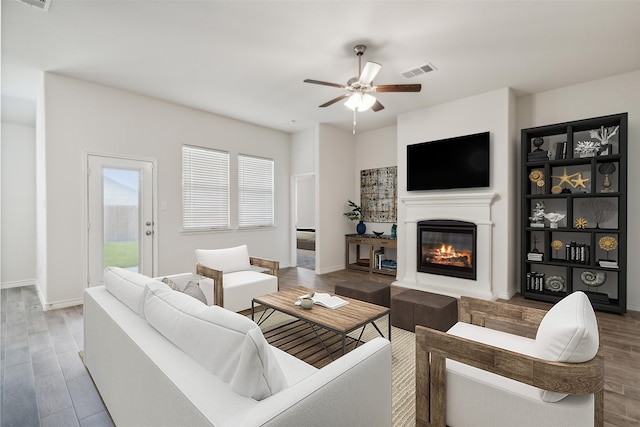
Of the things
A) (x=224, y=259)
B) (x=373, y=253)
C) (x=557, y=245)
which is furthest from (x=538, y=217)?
(x=224, y=259)

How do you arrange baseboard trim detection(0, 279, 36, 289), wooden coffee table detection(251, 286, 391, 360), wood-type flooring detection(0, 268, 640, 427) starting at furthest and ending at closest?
baseboard trim detection(0, 279, 36, 289)
wooden coffee table detection(251, 286, 391, 360)
wood-type flooring detection(0, 268, 640, 427)

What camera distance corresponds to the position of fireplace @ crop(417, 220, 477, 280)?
4.57 meters

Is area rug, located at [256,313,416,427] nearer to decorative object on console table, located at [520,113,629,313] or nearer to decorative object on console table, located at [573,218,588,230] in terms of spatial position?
decorative object on console table, located at [520,113,629,313]

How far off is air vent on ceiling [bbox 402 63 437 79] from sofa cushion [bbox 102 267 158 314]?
354 cm

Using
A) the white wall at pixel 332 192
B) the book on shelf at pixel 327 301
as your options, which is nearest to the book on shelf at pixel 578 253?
the book on shelf at pixel 327 301

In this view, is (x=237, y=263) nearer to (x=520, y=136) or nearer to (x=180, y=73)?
(x=180, y=73)

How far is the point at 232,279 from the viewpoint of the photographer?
12.2ft

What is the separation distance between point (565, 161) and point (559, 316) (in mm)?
3394

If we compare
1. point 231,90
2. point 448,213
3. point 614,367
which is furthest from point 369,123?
point 614,367

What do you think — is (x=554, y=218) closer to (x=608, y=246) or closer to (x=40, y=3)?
(x=608, y=246)

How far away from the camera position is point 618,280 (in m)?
3.64

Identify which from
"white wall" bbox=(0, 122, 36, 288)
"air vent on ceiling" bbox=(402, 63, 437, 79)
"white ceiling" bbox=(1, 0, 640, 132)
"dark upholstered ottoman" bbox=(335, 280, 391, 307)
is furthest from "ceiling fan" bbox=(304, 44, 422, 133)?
"white wall" bbox=(0, 122, 36, 288)

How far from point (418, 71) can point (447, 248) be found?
2.66 metres

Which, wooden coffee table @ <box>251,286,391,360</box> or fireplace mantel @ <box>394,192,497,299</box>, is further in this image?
fireplace mantel @ <box>394,192,497,299</box>
